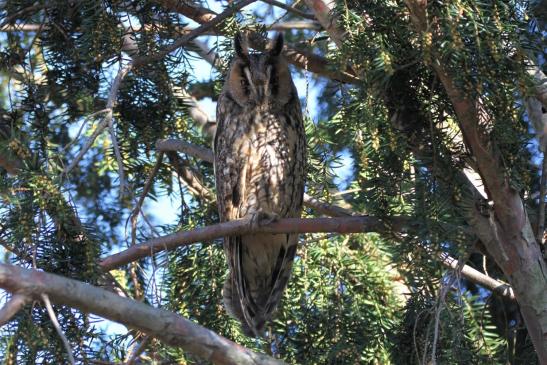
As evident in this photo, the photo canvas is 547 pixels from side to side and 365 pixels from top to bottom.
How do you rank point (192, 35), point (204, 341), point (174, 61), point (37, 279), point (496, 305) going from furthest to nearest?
point (496, 305)
point (174, 61)
point (192, 35)
point (204, 341)
point (37, 279)

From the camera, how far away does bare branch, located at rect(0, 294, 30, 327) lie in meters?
1.50

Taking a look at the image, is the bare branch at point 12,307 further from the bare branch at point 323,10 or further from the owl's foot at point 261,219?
the bare branch at point 323,10

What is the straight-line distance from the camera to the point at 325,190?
8.99 ft

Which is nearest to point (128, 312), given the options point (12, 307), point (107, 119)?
point (12, 307)

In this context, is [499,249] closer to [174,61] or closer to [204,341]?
[204,341]

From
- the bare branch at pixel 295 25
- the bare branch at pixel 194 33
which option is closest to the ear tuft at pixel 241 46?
the bare branch at pixel 194 33

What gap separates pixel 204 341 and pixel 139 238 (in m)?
1.73

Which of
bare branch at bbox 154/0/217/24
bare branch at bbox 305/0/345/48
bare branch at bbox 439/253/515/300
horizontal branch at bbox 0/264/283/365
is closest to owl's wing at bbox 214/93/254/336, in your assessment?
bare branch at bbox 154/0/217/24

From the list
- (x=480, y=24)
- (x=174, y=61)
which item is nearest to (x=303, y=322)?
(x=174, y=61)

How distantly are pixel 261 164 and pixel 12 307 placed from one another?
173cm

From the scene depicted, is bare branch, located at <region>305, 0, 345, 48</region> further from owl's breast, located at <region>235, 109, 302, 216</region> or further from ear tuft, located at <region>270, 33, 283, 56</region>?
owl's breast, located at <region>235, 109, 302, 216</region>

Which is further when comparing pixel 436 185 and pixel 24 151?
pixel 436 185

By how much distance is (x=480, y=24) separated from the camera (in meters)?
1.93

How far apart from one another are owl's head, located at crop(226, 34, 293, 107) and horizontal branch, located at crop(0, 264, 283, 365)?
4.92 feet
